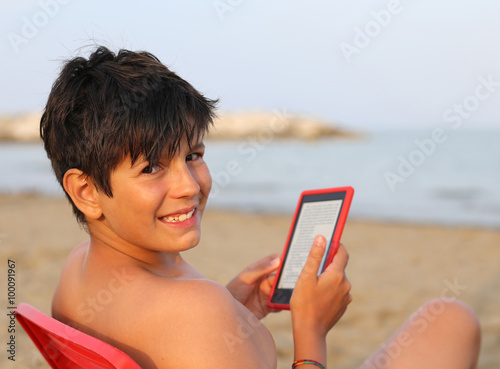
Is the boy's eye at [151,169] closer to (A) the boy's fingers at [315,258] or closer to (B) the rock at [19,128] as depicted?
(A) the boy's fingers at [315,258]

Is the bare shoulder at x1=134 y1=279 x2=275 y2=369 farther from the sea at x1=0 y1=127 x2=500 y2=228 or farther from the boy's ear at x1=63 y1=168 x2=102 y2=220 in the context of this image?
the sea at x1=0 y1=127 x2=500 y2=228

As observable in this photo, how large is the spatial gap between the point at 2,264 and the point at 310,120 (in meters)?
45.9

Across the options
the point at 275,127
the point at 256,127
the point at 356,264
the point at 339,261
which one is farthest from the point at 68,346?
the point at 275,127

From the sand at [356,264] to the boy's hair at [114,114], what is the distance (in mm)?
2157

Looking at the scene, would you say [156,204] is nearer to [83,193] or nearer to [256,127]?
[83,193]

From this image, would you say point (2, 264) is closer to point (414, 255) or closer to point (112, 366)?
point (414, 255)

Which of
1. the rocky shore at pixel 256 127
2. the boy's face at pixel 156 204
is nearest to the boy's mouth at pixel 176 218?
the boy's face at pixel 156 204

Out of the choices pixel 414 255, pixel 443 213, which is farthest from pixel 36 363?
pixel 443 213

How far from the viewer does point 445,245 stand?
6723mm

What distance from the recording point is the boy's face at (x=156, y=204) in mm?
1384

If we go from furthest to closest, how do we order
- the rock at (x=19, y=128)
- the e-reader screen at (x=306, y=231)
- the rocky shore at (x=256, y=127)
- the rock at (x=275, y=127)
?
the rock at (x=275, y=127) → the rocky shore at (x=256, y=127) → the rock at (x=19, y=128) → the e-reader screen at (x=306, y=231)

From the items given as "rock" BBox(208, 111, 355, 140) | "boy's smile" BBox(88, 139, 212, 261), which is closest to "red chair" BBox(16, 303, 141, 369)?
"boy's smile" BBox(88, 139, 212, 261)

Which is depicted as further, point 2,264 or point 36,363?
point 2,264

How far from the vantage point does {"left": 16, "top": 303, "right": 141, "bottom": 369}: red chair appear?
125cm
